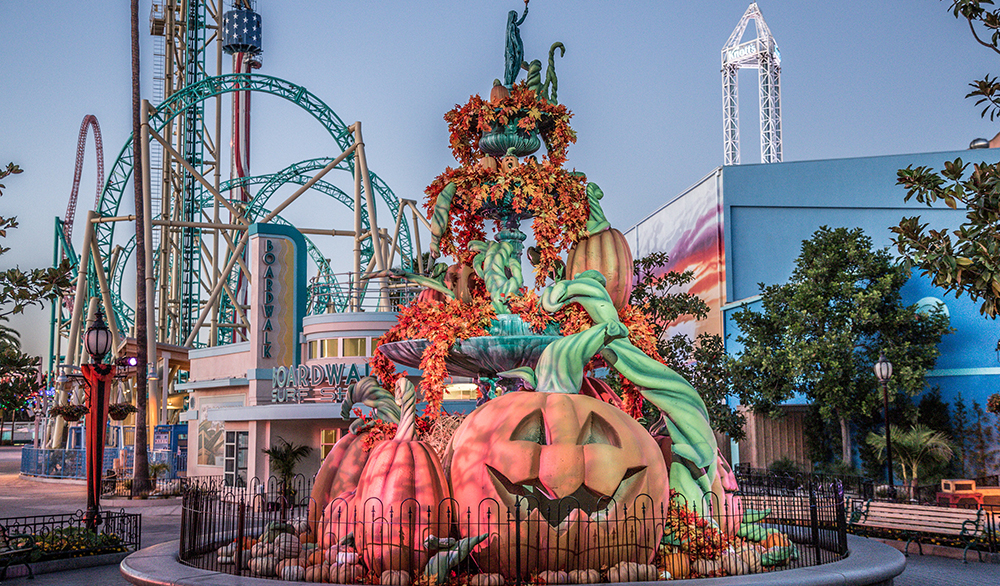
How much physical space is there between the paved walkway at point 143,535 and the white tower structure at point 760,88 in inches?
1477

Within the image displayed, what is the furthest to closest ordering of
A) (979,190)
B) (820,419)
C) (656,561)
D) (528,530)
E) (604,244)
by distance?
(820,419), (604,244), (656,561), (528,530), (979,190)

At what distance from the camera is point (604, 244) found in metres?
12.1

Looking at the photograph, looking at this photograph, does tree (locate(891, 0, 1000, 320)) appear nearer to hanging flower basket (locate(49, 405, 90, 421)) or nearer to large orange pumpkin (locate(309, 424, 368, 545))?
large orange pumpkin (locate(309, 424, 368, 545))

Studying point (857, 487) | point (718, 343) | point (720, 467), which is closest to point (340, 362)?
point (718, 343)

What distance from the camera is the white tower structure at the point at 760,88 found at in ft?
167

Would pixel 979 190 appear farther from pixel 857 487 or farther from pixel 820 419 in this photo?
pixel 820 419

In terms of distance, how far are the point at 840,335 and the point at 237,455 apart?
18330 mm

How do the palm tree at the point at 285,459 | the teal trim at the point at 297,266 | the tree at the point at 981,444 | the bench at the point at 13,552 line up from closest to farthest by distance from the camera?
the bench at the point at 13,552 → the palm tree at the point at 285,459 → the tree at the point at 981,444 → the teal trim at the point at 297,266

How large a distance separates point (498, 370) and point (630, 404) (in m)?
1.87

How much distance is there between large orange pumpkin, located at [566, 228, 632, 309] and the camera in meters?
12.0

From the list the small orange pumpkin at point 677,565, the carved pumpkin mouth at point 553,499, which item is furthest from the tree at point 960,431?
the carved pumpkin mouth at point 553,499

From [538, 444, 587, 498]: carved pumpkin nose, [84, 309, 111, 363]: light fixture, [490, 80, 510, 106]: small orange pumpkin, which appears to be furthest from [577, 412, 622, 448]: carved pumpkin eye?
[84, 309, 111, 363]: light fixture

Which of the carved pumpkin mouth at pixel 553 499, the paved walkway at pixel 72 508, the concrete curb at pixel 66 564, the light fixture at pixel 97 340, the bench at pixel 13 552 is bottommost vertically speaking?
the paved walkway at pixel 72 508

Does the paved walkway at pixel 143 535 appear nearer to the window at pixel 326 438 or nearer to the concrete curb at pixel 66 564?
the concrete curb at pixel 66 564
